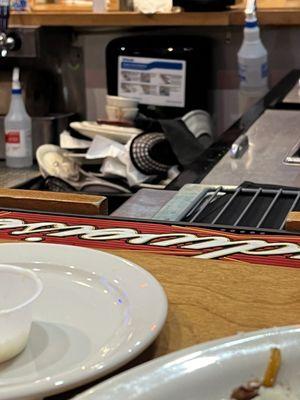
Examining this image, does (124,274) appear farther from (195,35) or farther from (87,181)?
(195,35)

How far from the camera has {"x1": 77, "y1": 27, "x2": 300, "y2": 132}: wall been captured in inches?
104

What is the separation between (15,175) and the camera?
2.46 meters

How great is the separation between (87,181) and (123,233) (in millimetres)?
1239

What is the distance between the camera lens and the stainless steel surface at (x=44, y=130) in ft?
8.57

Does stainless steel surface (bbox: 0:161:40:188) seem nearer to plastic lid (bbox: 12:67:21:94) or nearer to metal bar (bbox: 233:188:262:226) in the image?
plastic lid (bbox: 12:67:21:94)

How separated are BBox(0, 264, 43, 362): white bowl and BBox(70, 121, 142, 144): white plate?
1.69 meters

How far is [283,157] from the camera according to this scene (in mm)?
1651

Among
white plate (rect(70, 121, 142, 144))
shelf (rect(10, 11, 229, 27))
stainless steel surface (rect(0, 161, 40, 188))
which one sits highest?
shelf (rect(10, 11, 229, 27))

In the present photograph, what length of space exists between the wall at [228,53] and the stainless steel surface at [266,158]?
25.3 inches

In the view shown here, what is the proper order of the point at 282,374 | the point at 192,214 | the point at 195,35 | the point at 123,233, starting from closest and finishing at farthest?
the point at 282,374 → the point at 123,233 → the point at 192,214 → the point at 195,35

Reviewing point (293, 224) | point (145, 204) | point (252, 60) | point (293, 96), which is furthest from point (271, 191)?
point (252, 60)

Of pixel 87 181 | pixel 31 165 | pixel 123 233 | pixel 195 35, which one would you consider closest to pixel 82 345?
pixel 123 233

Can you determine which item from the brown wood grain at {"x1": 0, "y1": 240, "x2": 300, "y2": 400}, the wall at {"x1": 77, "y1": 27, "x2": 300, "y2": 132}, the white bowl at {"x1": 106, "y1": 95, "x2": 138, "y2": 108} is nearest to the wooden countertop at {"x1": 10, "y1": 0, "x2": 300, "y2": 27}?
the wall at {"x1": 77, "y1": 27, "x2": 300, "y2": 132}

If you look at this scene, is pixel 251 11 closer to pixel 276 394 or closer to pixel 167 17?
pixel 167 17
